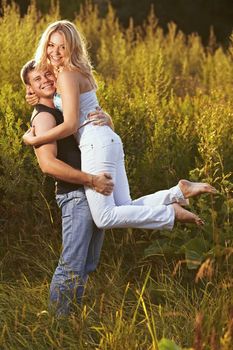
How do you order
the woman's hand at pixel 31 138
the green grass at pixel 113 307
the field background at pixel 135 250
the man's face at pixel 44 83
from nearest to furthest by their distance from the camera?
1. the green grass at pixel 113 307
2. the field background at pixel 135 250
3. the woman's hand at pixel 31 138
4. the man's face at pixel 44 83

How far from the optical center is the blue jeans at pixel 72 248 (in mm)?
4141

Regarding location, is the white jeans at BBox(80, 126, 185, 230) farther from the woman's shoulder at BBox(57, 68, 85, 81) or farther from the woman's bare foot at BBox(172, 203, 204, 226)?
the woman's shoulder at BBox(57, 68, 85, 81)

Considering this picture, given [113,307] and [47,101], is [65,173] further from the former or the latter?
[113,307]

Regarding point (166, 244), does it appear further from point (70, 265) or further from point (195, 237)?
point (70, 265)

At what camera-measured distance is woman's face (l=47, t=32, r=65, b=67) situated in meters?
4.15

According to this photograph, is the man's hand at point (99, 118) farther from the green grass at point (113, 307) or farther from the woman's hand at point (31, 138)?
the green grass at point (113, 307)

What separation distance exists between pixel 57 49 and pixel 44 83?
0.70ft

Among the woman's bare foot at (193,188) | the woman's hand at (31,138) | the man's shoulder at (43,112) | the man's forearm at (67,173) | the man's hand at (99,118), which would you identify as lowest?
the woman's bare foot at (193,188)

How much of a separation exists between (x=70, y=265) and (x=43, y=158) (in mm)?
545

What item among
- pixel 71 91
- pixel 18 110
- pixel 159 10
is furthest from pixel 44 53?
pixel 159 10

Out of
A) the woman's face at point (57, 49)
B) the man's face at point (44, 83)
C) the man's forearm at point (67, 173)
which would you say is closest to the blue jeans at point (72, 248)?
the man's forearm at point (67, 173)

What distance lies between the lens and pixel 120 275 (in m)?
5.06

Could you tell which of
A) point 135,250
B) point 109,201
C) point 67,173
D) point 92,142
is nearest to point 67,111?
point 92,142

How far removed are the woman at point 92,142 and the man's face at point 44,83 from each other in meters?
0.05
